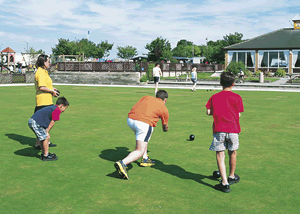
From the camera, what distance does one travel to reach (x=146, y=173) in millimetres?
5891

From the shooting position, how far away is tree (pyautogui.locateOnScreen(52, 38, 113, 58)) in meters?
79.2

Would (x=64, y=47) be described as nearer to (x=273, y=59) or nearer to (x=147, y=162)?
(x=273, y=59)

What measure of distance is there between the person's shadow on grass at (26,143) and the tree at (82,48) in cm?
7043

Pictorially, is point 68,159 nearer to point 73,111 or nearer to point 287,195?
point 287,195

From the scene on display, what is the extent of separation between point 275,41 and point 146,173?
46.4 metres

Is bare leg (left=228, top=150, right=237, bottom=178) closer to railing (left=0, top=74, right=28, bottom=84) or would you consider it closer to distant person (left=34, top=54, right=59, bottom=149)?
distant person (left=34, top=54, right=59, bottom=149)

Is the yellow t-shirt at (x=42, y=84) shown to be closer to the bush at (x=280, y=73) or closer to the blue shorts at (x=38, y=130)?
the blue shorts at (x=38, y=130)

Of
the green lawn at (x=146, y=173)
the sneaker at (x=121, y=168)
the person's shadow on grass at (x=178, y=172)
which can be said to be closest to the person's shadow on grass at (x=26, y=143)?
the green lawn at (x=146, y=173)

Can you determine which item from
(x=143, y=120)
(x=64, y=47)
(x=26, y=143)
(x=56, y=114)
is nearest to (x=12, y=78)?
(x=26, y=143)

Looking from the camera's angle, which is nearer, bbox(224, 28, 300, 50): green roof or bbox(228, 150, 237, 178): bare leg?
bbox(228, 150, 237, 178): bare leg

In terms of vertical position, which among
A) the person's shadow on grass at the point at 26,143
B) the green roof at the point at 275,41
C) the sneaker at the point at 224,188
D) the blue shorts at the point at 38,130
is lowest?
the sneaker at the point at 224,188

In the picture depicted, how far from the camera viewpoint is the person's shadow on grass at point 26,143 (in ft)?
23.6

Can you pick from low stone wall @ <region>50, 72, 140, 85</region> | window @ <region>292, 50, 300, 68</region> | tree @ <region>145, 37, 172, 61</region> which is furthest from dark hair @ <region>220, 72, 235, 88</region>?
tree @ <region>145, 37, 172, 61</region>

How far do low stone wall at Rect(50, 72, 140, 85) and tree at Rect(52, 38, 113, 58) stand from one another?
41680mm
